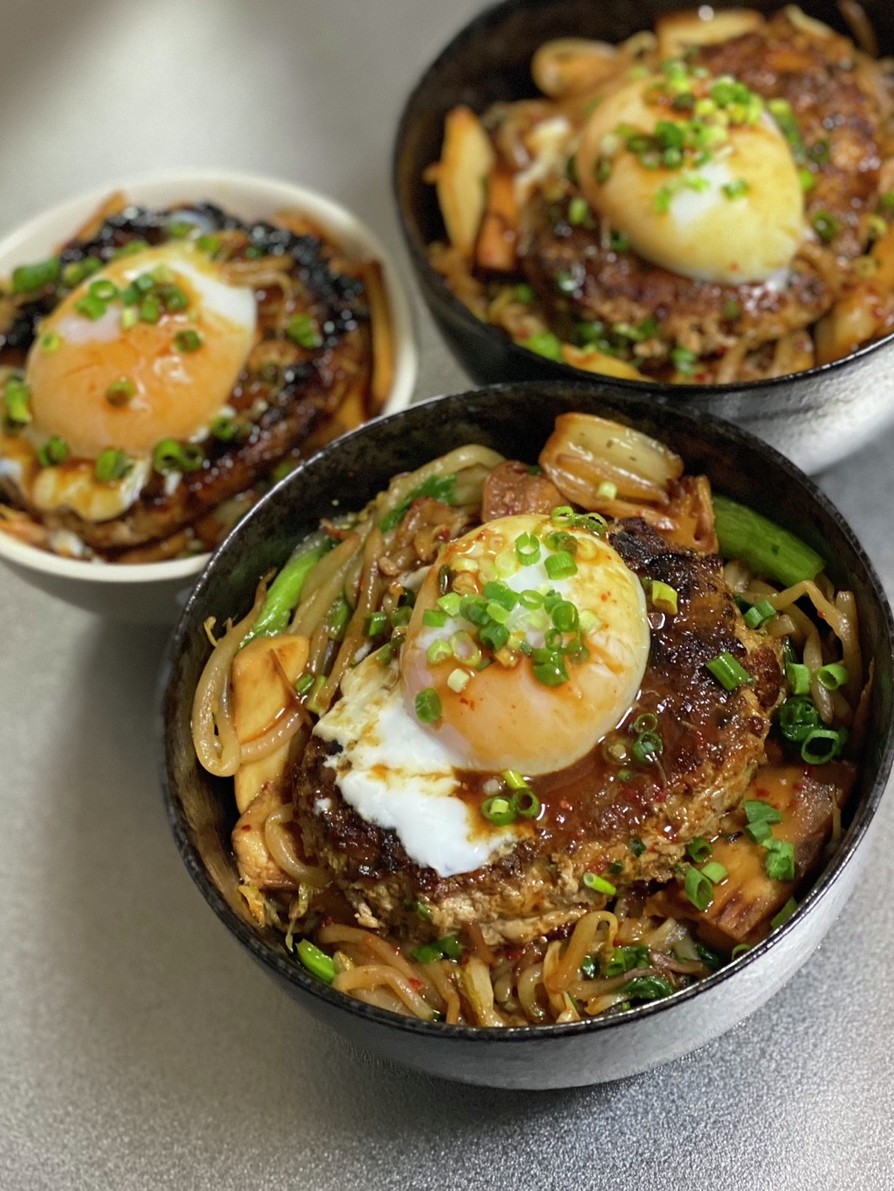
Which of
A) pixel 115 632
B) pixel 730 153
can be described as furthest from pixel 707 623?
pixel 115 632

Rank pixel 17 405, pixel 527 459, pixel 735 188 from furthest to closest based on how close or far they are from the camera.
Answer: pixel 17 405, pixel 735 188, pixel 527 459

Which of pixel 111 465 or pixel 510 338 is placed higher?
pixel 111 465

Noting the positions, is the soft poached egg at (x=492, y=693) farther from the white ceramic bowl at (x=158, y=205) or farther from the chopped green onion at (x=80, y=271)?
the chopped green onion at (x=80, y=271)

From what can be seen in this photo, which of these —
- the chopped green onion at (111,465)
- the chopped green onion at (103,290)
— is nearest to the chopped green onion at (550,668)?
the chopped green onion at (111,465)

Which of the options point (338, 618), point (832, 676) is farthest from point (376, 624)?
point (832, 676)

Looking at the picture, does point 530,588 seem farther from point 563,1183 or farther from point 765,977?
point 563,1183

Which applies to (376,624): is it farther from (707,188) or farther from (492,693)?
(707,188)
